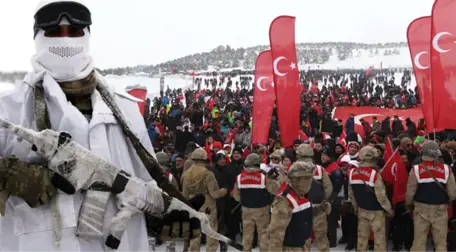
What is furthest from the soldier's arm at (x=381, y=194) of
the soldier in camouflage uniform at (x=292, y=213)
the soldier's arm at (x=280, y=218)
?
the soldier's arm at (x=280, y=218)

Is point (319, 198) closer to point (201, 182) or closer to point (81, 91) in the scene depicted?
point (201, 182)

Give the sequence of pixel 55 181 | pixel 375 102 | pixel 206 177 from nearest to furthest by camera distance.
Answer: pixel 55 181, pixel 206 177, pixel 375 102

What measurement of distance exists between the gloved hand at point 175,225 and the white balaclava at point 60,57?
0.56 meters

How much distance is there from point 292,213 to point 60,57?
3.52 meters

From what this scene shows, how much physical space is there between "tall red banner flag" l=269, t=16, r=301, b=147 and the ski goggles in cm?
695

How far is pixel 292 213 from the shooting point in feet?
16.5

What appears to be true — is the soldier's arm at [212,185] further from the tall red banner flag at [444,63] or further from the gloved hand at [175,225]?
the gloved hand at [175,225]

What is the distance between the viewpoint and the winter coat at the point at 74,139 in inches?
67.1

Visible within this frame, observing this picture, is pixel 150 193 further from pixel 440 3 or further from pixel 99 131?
pixel 440 3

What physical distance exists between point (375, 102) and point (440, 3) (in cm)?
1255

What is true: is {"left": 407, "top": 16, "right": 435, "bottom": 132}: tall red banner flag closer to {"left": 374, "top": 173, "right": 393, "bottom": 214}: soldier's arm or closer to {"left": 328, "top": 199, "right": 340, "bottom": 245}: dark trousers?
{"left": 328, "top": 199, "right": 340, "bottom": 245}: dark trousers

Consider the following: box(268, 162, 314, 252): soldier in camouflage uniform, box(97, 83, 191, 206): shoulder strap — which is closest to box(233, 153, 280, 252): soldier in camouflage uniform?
box(268, 162, 314, 252): soldier in camouflage uniform

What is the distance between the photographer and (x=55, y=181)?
66.1 inches

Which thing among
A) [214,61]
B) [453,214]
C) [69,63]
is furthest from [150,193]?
[214,61]
